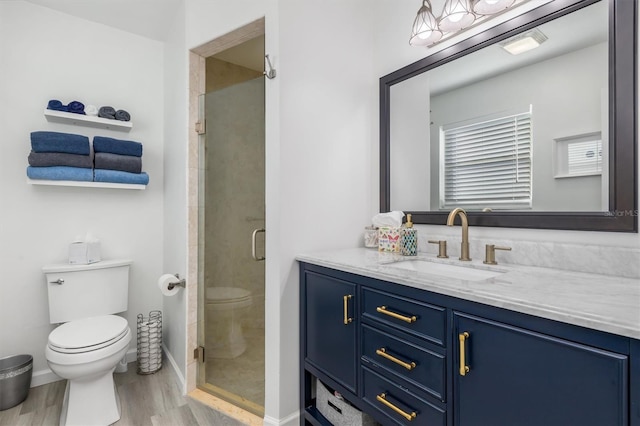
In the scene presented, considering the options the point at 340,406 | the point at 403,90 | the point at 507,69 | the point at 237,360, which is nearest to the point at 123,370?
the point at 237,360

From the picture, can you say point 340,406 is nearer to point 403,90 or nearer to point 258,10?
point 403,90

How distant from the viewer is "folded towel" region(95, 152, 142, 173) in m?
2.14

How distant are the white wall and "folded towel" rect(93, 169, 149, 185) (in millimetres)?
252

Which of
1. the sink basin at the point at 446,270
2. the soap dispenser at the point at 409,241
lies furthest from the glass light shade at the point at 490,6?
the sink basin at the point at 446,270

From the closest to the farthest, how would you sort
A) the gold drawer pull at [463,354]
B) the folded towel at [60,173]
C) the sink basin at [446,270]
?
the gold drawer pull at [463,354], the sink basin at [446,270], the folded towel at [60,173]

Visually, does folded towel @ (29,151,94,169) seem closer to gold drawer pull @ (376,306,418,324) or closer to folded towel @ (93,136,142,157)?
folded towel @ (93,136,142,157)

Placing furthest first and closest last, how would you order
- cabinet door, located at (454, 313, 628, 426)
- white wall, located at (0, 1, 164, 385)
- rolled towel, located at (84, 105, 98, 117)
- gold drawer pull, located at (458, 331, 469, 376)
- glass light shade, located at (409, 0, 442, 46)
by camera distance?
rolled towel, located at (84, 105, 98, 117) → white wall, located at (0, 1, 164, 385) → glass light shade, located at (409, 0, 442, 46) → gold drawer pull, located at (458, 331, 469, 376) → cabinet door, located at (454, 313, 628, 426)

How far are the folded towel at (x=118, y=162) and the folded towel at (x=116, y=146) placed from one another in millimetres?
26

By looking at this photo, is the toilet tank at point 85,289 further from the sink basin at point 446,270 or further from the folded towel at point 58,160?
the sink basin at point 446,270

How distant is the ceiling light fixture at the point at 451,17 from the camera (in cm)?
138

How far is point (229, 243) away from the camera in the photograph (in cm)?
212

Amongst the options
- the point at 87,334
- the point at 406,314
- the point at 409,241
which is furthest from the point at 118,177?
the point at 406,314

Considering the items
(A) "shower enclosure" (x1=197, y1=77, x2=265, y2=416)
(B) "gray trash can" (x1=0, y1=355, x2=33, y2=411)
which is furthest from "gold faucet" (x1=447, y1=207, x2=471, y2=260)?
(B) "gray trash can" (x1=0, y1=355, x2=33, y2=411)

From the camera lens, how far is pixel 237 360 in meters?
2.08
